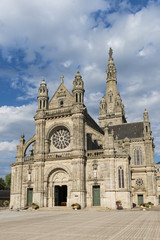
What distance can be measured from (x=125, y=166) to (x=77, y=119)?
9.51 meters

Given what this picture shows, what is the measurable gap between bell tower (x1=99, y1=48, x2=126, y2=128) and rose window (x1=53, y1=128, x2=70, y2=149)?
26.9m

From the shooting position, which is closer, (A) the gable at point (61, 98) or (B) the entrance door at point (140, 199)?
(A) the gable at point (61, 98)

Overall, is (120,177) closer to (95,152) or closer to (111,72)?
(95,152)

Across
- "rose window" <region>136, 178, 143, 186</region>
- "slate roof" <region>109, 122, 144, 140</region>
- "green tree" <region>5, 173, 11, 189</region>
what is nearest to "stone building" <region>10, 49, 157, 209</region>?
"rose window" <region>136, 178, 143, 186</region>

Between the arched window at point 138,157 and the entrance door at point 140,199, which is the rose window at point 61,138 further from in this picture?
the entrance door at point 140,199

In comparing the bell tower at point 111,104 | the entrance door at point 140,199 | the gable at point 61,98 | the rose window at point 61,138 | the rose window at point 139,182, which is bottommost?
the entrance door at point 140,199

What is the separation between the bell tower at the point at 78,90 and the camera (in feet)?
121

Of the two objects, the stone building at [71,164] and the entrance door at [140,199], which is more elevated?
the stone building at [71,164]

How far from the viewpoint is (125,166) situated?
33.1 metres

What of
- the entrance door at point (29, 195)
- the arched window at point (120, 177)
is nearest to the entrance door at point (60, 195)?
the entrance door at point (29, 195)

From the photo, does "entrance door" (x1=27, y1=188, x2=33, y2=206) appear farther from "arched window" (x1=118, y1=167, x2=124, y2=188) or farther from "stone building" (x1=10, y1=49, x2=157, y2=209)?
"arched window" (x1=118, y1=167, x2=124, y2=188)

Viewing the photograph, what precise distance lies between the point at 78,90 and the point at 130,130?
19.3 meters

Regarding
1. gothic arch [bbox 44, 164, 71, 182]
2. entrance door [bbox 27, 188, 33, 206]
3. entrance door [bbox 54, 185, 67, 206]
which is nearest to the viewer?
gothic arch [bbox 44, 164, 71, 182]

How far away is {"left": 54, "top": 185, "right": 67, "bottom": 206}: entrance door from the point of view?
35.5m
